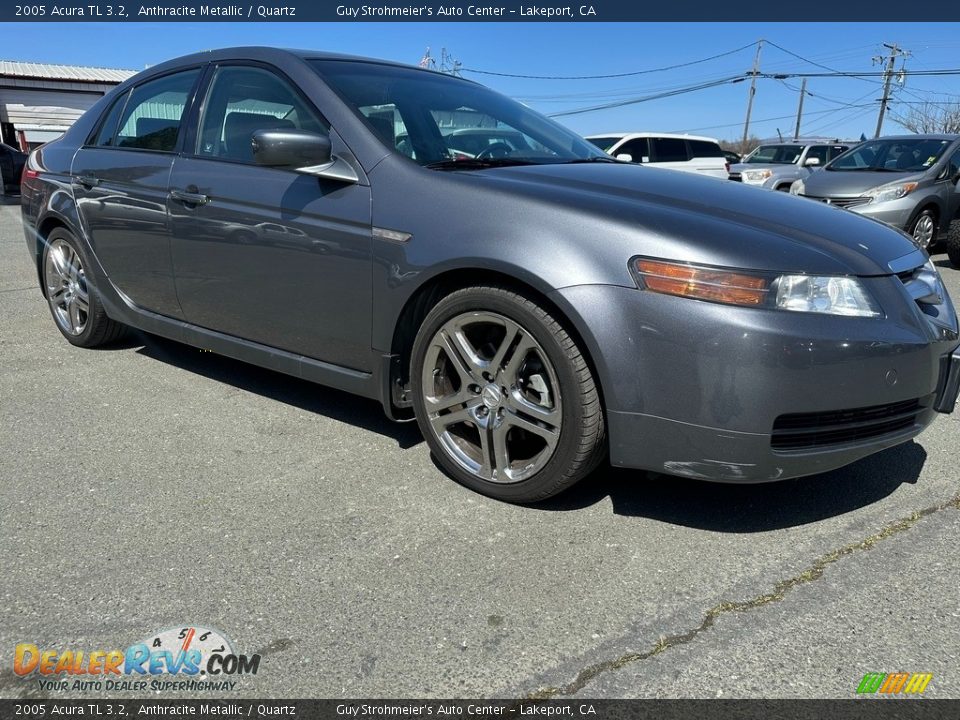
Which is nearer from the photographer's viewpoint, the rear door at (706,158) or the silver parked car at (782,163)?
the rear door at (706,158)

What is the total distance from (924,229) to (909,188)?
1.79ft

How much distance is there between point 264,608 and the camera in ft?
7.34

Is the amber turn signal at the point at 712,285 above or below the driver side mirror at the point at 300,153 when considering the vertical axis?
below

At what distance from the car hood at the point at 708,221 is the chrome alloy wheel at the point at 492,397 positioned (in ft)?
1.52

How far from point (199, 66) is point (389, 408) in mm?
2037

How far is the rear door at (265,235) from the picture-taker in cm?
313

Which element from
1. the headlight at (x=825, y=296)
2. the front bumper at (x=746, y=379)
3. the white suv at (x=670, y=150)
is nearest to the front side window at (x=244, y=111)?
the front bumper at (x=746, y=379)

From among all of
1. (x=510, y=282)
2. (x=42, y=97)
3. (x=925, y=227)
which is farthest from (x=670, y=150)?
(x=42, y=97)

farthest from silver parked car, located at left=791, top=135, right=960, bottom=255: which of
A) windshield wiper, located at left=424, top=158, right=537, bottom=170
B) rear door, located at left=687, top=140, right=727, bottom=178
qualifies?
windshield wiper, located at left=424, top=158, right=537, bottom=170

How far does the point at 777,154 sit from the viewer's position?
61.6 feet

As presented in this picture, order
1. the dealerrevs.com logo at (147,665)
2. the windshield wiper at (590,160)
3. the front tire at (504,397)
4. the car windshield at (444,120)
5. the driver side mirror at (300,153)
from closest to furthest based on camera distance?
the dealerrevs.com logo at (147,665) → the front tire at (504,397) → the driver side mirror at (300,153) → the car windshield at (444,120) → the windshield wiper at (590,160)

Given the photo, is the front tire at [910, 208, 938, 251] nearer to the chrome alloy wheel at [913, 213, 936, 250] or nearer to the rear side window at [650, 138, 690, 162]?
the chrome alloy wheel at [913, 213, 936, 250]

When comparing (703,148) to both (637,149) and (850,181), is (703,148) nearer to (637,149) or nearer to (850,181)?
(637,149)

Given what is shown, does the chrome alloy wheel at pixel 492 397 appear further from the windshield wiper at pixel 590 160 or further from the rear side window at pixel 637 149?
the rear side window at pixel 637 149
